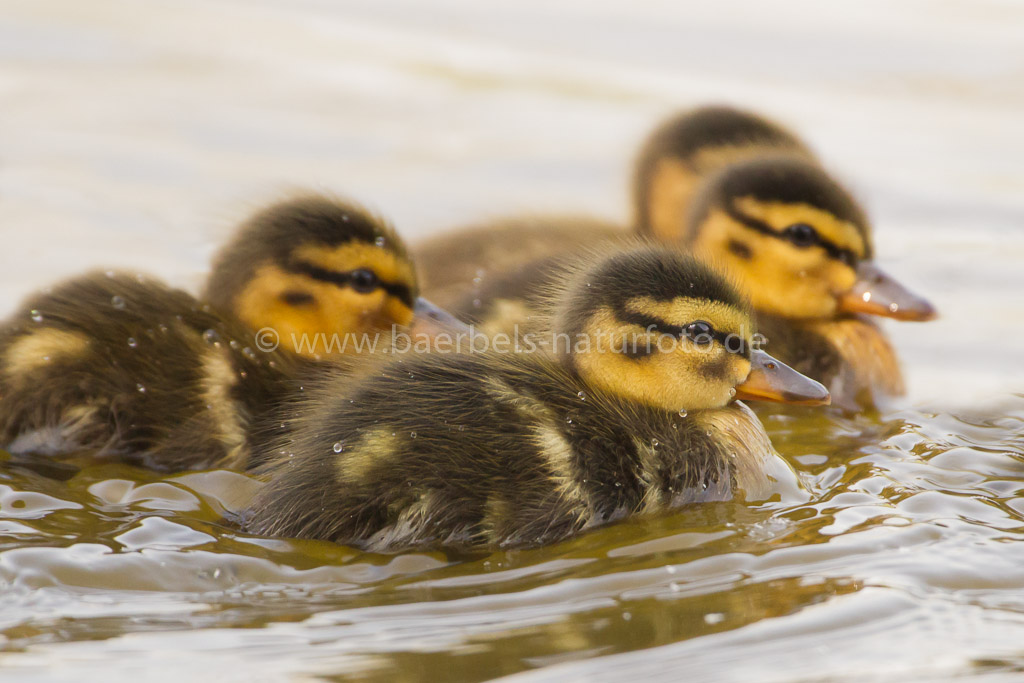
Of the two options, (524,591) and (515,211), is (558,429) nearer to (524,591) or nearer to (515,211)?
(524,591)

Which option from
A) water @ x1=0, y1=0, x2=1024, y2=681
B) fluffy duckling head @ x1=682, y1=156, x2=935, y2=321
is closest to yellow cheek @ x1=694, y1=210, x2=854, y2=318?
fluffy duckling head @ x1=682, y1=156, x2=935, y2=321

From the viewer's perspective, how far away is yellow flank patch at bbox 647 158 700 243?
4.49 m

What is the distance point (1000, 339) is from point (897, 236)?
0.79 meters

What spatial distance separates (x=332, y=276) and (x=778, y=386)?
1.10 m

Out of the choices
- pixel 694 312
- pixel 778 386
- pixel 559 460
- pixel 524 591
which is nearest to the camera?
pixel 524 591

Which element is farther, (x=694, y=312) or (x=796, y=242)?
(x=796, y=242)

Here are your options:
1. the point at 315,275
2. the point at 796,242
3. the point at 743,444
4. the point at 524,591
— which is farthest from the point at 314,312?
the point at 796,242

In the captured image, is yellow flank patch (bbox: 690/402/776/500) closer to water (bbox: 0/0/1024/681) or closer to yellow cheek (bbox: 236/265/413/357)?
water (bbox: 0/0/1024/681)

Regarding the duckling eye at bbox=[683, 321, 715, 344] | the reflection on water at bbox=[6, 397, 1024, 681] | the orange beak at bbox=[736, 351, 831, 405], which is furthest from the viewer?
the orange beak at bbox=[736, 351, 831, 405]

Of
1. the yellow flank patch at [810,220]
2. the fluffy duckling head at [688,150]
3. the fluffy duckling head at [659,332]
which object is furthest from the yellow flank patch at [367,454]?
the fluffy duckling head at [688,150]

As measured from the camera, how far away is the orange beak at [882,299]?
377 cm

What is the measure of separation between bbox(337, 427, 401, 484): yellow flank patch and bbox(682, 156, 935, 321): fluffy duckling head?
1509mm

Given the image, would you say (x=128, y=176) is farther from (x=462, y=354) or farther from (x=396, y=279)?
(x=462, y=354)

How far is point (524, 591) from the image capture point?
2.34 meters
